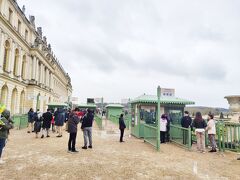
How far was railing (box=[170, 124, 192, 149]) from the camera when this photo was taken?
32.4 ft

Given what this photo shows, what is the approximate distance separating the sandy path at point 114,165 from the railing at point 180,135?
1.32 metres

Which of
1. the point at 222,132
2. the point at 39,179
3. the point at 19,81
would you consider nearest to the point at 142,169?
the point at 39,179

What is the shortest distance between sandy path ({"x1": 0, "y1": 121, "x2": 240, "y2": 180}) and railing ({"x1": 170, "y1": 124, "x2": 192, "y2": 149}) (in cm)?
132

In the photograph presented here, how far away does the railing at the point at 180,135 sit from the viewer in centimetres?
988

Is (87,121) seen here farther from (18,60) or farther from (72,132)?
(18,60)

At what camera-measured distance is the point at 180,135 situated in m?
10.6

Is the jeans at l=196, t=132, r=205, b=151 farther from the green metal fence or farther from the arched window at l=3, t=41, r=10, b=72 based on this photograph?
the arched window at l=3, t=41, r=10, b=72

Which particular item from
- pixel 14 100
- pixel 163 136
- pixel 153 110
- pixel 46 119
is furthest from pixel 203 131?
pixel 14 100

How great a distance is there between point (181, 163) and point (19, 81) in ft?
95.7

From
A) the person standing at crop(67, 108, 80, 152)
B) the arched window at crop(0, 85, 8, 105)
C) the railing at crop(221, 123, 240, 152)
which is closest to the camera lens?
the person standing at crop(67, 108, 80, 152)

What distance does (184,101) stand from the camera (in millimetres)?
12812

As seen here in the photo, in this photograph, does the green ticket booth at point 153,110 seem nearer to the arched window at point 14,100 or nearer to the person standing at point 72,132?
the person standing at point 72,132

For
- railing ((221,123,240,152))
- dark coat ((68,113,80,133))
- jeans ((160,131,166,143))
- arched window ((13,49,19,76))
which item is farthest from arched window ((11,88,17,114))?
railing ((221,123,240,152))

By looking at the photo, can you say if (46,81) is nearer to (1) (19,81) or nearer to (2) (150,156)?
(1) (19,81)
